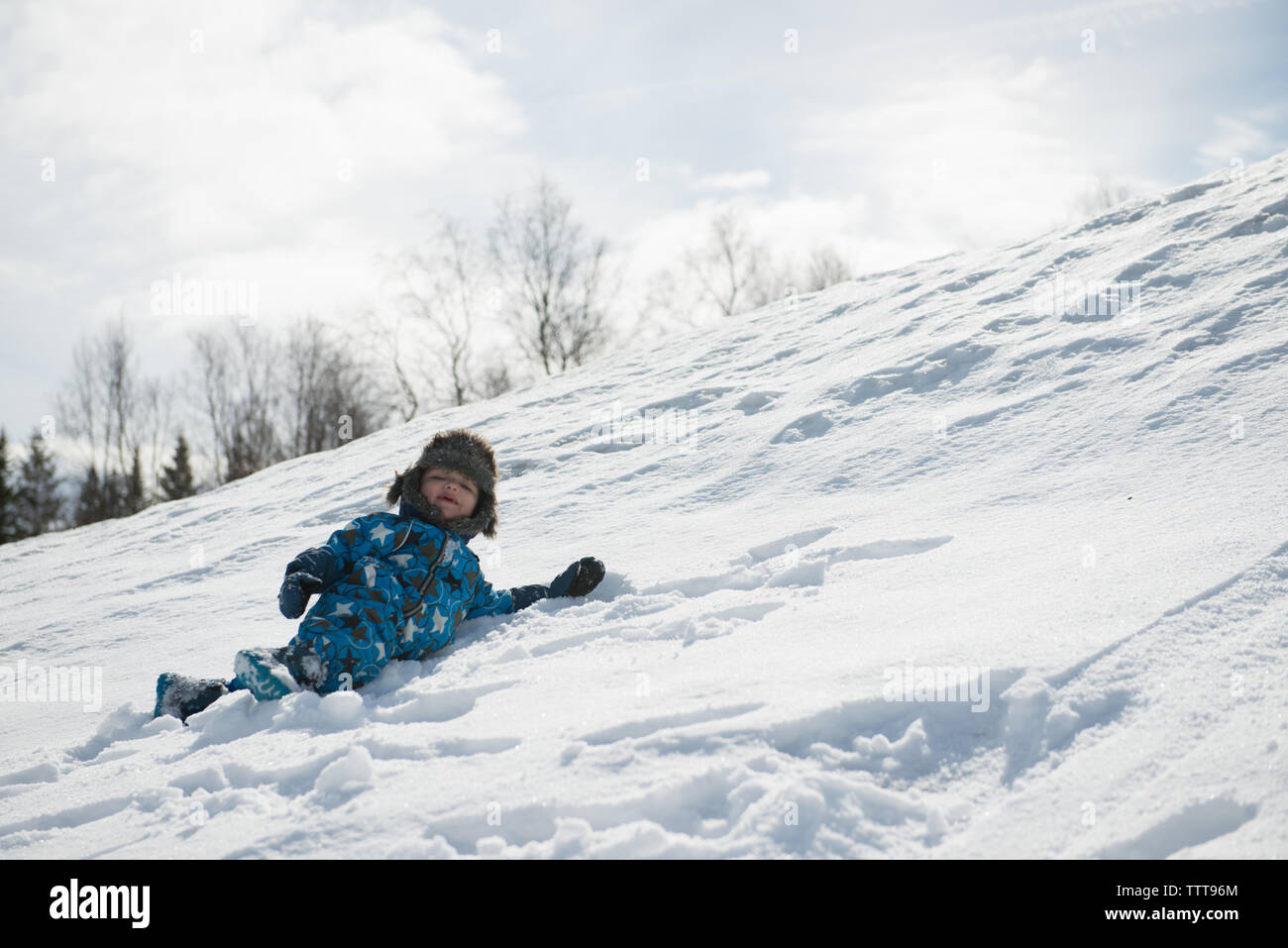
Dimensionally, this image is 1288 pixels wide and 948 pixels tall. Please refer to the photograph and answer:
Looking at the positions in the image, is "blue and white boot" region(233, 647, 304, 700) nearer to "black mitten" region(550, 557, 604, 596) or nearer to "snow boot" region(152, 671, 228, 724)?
"snow boot" region(152, 671, 228, 724)

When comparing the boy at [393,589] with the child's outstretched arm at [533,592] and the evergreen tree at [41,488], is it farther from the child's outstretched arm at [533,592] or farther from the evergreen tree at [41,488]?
the evergreen tree at [41,488]

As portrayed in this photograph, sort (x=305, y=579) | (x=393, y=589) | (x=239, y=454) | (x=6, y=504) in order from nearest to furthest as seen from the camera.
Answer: (x=305, y=579), (x=393, y=589), (x=6, y=504), (x=239, y=454)

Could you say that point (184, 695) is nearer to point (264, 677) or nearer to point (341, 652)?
point (264, 677)

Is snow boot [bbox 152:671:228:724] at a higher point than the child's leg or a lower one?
lower

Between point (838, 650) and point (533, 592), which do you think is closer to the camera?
point (838, 650)

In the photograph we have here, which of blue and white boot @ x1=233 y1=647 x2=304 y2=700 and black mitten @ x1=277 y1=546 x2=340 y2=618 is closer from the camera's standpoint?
blue and white boot @ x1=233 y1=647 x2=304 y2=700

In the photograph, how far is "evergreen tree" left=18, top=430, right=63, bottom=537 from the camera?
32375 mm

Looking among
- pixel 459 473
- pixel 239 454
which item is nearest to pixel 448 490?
pixel 459 473

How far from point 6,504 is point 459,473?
35.1 metres

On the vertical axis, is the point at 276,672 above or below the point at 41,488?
below

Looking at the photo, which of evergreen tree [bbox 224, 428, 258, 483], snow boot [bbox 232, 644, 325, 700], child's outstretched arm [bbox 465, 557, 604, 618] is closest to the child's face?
child's outstretched arm [bbox 465, 557, 604, 618]

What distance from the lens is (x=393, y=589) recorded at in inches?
111

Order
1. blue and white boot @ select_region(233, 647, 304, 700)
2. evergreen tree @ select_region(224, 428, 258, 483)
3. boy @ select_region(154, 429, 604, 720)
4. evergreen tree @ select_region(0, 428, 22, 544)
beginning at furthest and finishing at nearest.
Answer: evergreen tree @ select_region(224, 428, 258, 483) → evergreen tree @ select_region(0, 428, 22, 544) → boy @ select_region(154, 429, 604, 720) → blue and white boot @ select_region(233, 647, 304, 700)

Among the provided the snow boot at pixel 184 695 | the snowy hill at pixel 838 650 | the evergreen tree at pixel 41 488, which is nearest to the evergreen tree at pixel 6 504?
the evergreen tree at pixel 41 488
